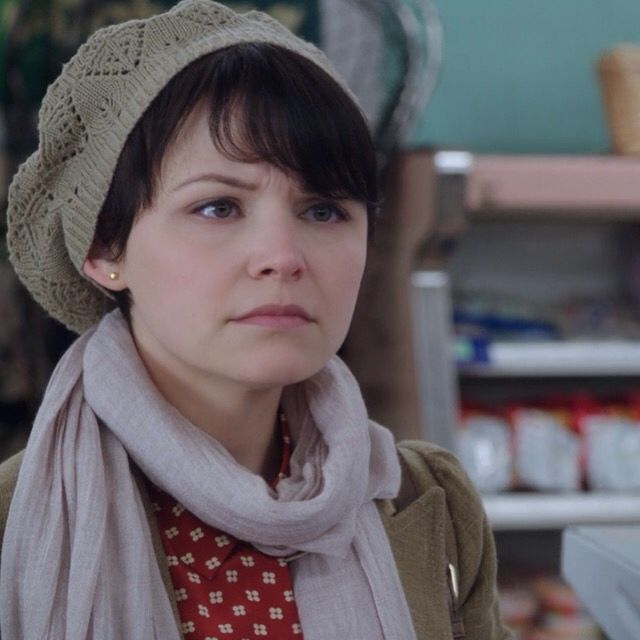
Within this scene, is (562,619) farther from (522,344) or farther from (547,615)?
(522,344)

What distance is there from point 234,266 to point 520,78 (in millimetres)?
1981

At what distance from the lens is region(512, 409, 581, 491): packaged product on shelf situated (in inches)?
94.0

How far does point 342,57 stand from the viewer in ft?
7.45

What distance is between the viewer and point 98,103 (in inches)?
40.4

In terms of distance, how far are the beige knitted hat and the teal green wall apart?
1753 millimetres

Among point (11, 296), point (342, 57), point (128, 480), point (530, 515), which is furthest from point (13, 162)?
point (128, 480)

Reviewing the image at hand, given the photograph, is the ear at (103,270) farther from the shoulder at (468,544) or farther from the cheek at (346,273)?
the shoulder at (468,544)

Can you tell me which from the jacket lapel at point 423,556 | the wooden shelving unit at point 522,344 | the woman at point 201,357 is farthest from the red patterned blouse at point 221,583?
the wooden shelving unit at point 522,344

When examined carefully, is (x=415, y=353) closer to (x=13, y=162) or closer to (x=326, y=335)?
(x=13, y=162)

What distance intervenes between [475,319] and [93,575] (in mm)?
1555

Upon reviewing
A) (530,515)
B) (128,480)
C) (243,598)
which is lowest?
(530,515)

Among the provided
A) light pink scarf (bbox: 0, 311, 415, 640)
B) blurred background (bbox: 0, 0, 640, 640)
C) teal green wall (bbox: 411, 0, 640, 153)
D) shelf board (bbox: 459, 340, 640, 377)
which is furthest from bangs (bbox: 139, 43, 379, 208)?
teal green wall (bbox: 411, 0, 640, 153)

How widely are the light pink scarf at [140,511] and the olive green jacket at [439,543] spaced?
22 millimetres

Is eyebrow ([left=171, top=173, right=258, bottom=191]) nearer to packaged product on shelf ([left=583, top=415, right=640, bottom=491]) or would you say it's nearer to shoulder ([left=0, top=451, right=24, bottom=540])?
shoulder ([left=0, top=451, right=24, bottom=540])
